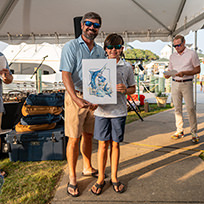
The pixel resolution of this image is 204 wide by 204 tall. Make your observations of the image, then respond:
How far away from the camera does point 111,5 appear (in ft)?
18.4

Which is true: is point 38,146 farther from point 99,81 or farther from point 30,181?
point 99,81

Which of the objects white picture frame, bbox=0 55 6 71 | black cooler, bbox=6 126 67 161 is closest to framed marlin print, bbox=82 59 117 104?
white picture frame, bbox=0 55 6 71

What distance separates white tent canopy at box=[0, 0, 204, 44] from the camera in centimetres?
541

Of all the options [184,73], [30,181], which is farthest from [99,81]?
[184,73]

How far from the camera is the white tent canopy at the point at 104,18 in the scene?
5.41 m

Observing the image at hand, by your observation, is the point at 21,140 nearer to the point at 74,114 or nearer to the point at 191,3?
the point at 74,114

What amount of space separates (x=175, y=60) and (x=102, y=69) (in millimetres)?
2377

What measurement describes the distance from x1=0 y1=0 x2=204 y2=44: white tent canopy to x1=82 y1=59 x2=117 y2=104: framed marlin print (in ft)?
12.5

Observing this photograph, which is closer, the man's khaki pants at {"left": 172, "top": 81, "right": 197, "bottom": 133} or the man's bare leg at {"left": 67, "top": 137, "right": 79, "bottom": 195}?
the man's bare leg at {"left": 67, "top": 137, "right": 79, "bottom": 195}

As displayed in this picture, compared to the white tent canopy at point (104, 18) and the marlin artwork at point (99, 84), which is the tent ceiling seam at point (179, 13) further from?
the marlin artwork at point (99, 84)

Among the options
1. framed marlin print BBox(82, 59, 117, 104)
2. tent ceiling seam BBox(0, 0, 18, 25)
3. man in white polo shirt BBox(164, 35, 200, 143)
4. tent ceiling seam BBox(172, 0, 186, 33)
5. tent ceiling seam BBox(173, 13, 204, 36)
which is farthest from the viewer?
tent ceiling seam BBox(0, 0, 18, 25)

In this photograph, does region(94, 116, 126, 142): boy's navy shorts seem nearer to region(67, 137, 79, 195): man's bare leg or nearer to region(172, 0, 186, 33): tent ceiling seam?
region(67, 137, 79, 195): man's bare leg

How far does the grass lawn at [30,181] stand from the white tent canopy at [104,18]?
4.38 m

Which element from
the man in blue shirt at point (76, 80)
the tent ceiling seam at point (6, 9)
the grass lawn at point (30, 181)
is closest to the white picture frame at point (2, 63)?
the man in blue shirt at point (76, 80)
